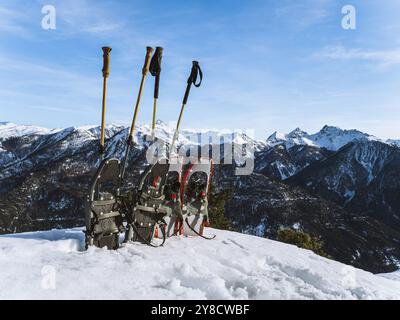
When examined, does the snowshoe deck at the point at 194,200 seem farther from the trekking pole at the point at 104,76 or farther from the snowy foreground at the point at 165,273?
the trekking pole at the point at 104,76

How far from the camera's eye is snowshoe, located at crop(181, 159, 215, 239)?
1045cm

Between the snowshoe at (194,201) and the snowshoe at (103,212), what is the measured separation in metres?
2.54

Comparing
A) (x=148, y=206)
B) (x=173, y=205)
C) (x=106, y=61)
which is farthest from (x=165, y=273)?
(x=106, y=61)

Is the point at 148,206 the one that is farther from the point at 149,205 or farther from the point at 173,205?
the point at 173,205

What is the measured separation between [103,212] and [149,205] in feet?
3.93

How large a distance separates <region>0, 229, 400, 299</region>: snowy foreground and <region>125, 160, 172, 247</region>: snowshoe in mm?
378

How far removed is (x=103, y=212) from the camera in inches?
308

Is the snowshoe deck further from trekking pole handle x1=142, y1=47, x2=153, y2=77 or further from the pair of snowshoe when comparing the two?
trekking pole handle x1=142, y1=47, x2=153, y2=77

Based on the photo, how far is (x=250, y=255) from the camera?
8570 millimetres

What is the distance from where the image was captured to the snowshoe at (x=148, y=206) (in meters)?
8.52

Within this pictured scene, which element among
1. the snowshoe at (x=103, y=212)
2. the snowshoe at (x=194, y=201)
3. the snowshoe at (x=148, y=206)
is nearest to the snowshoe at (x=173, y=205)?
the snowshoe at (x=194, y=201)

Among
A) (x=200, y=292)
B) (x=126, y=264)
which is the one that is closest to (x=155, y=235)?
(x=126, y=264)

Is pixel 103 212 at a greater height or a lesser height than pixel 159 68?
lesser
